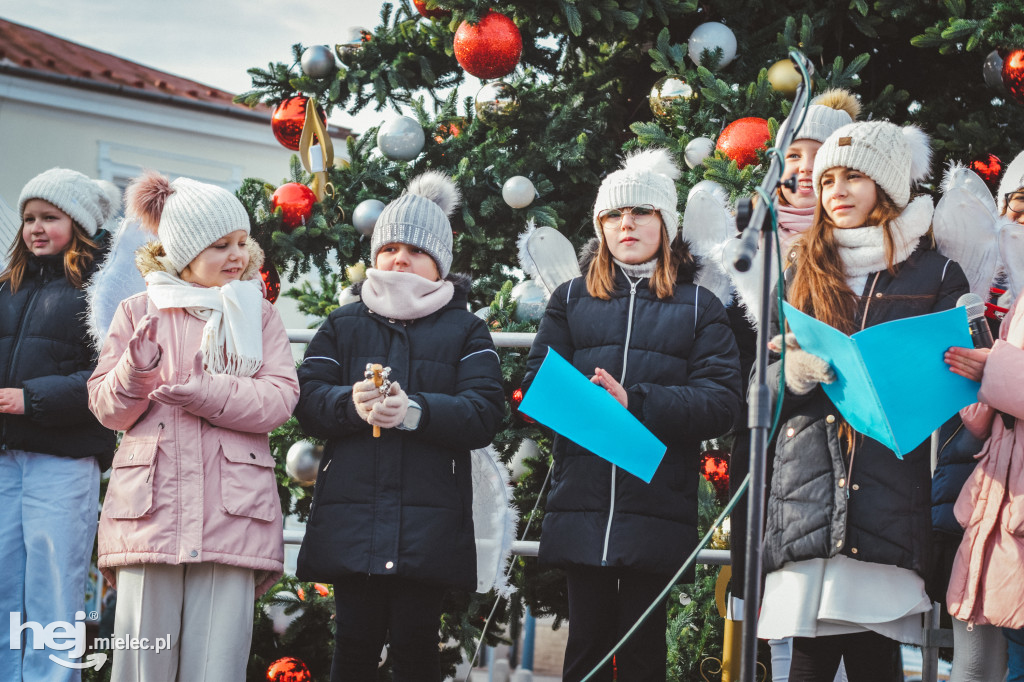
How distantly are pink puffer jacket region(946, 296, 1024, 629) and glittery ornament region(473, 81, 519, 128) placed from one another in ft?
8.87

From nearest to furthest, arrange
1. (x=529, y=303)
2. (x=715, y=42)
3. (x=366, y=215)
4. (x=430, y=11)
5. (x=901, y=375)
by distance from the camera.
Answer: (x=901, y=375)
(x=529, y=303)
(x=715, y=42)
(x=366, y=215)
(x=430, y=11)

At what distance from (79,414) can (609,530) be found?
1814 mm

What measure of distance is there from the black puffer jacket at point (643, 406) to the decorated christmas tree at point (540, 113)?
0.98 meters

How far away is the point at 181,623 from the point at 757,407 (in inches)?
72.6

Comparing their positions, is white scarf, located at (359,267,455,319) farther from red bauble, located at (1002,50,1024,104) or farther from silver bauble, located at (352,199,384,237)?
red bauble, located at (1002,50,1024,104)

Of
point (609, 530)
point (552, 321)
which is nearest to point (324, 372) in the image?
point (552, 321)

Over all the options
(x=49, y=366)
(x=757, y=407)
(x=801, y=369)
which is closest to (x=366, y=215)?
(x=49, y=366)

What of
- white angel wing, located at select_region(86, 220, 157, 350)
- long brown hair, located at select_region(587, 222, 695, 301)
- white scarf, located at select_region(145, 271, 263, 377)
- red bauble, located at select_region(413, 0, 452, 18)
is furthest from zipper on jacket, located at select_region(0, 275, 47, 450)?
red bauble, located at select_region(413, 0, 452, 18)

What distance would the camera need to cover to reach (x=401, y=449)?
3078 mm

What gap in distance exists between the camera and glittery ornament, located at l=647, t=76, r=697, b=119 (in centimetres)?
444

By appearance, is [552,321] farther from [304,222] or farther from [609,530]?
[304,222]

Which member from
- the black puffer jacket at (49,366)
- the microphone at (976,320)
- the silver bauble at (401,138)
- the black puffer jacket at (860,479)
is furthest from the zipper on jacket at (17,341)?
the microphone at (976,320)

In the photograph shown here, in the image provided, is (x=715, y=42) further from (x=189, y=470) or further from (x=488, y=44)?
(x=189, y=470)

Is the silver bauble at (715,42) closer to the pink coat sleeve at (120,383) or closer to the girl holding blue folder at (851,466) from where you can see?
the girl holding blue folder at (851,466)
